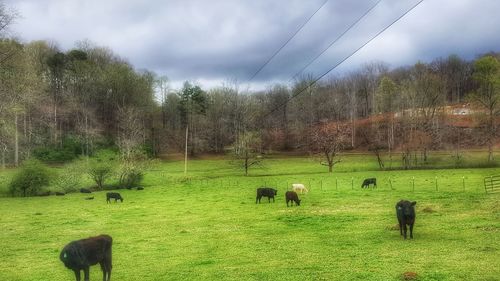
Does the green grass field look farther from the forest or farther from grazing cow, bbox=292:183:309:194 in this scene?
the forest

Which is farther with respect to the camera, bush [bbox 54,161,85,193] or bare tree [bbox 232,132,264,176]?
bare tree [bbox 232,132,264,176]

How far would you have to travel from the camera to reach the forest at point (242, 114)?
Result: 78.8 meters

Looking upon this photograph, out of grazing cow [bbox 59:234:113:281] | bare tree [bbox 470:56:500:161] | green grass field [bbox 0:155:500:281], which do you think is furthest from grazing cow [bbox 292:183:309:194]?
bare tree [bbox 470:56:500:161]

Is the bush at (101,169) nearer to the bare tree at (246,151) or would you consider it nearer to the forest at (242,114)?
the forest at (242,114)

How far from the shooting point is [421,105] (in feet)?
289

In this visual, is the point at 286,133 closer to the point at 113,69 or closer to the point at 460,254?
the point at 113,69

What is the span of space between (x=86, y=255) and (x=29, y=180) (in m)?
40.0

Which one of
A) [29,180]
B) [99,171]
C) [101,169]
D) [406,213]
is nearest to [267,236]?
[406,213]

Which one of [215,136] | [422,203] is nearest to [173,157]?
[215,136]

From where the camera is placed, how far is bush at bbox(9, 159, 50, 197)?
49406 millimetres

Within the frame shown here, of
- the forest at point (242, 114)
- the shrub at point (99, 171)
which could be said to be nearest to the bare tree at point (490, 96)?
the forest at point (242, 114)

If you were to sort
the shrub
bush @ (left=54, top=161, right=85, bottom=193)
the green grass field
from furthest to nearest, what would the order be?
the shrub, bush @ (left=54, top=161, right=85, bottom=193), the green grass field

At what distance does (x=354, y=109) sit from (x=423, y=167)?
39699 millimetres

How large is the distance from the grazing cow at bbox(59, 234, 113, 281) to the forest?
2182 inches
